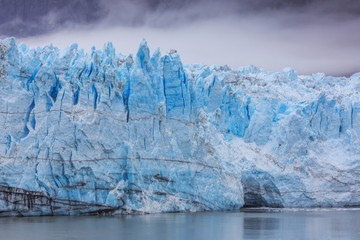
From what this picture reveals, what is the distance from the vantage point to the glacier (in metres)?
17.2

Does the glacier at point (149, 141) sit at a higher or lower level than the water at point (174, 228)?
higher

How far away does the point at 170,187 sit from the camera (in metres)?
19.1

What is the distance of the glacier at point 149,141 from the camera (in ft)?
56.5

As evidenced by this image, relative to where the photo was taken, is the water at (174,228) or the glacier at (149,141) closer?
the water at (174,228)

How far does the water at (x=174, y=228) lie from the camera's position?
12641 mm

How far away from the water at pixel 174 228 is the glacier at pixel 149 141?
45.8 inches

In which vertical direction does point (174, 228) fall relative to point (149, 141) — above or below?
below

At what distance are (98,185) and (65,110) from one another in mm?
2970

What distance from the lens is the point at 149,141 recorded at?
19000mm

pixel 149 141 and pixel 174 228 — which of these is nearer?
pixel 174 228

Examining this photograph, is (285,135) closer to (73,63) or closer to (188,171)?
(188,171)

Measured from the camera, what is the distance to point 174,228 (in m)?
14.4

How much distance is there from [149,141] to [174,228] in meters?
5.31

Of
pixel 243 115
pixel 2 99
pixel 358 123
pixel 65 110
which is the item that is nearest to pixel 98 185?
pixel 65 110
